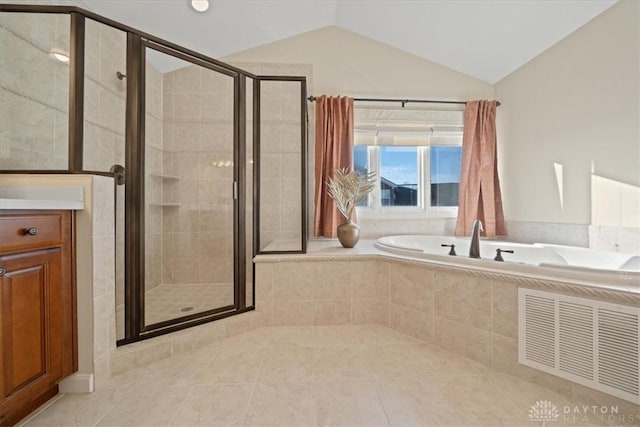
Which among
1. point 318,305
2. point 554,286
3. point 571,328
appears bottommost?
point 318,305

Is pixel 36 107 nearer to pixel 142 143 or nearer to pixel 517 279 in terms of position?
pixel 142 143

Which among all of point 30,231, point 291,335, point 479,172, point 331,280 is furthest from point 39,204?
point 479,172

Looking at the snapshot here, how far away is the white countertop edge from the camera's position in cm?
91

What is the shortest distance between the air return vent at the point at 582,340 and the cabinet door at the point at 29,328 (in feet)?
7.17

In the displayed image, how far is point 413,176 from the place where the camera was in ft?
9.55

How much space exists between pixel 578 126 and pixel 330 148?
205cm

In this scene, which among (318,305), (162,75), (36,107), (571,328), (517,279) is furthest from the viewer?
(318,305)

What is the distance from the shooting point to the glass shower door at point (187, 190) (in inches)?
67.4

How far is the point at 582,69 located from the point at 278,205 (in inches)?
111

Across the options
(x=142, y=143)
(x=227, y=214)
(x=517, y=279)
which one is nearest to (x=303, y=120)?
(x=227, y=214)

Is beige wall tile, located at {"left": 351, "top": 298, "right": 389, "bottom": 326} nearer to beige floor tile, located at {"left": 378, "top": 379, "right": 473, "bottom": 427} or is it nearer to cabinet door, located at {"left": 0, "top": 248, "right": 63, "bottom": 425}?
beige floor tile, located at {"left": 378, "top": 379, "right": 473, "bottom": 427}

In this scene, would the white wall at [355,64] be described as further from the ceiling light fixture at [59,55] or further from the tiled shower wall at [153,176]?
the ceiling light fixture at [59,55]

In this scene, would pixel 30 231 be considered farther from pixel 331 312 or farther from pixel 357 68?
pixel 357 68

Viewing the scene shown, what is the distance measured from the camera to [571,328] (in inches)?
46.2
